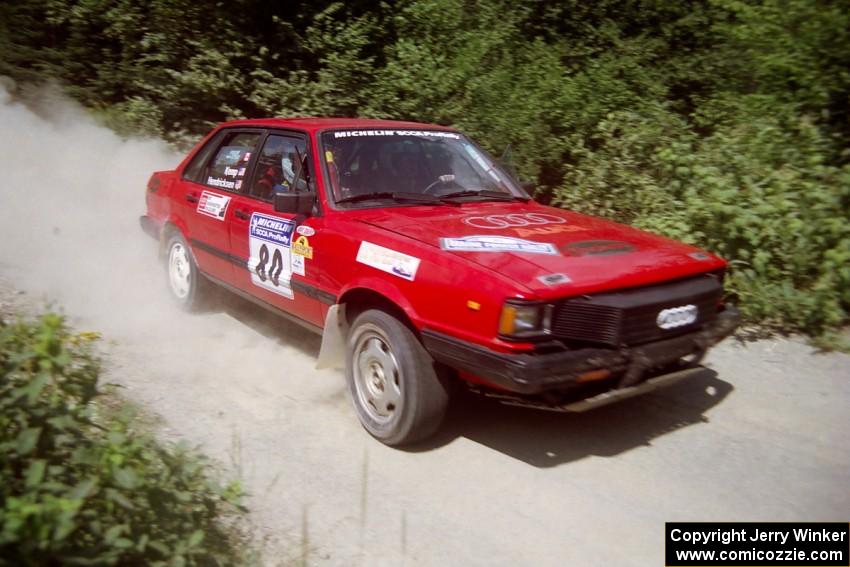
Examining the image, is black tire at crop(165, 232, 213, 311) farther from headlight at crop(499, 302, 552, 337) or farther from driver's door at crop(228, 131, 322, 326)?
headlight at crop(499, 302, 552, 337)

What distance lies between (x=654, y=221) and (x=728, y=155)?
2.56 feet

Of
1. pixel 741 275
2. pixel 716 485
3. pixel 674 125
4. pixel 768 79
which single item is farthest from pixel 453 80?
pixel 716 485

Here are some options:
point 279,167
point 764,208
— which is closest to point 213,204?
point 279,167

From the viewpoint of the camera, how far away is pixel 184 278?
6.39 m

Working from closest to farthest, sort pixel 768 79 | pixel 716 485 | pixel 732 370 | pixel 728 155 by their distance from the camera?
1. pixel 716 485
2. pixel 732 370
3. pixel 728 155
4. pixel 768 79

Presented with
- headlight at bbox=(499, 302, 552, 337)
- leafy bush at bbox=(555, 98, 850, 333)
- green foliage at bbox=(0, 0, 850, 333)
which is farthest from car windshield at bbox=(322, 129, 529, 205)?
green foliage at bbox=(0, 0, 850, 333)

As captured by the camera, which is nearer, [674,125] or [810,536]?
[810,536]

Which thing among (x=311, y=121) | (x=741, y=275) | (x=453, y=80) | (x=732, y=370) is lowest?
(x=732, y=370)

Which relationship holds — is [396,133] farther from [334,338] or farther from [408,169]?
[334,338]

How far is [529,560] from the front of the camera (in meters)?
3.07

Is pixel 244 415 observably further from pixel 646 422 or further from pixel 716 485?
pixel 716 485

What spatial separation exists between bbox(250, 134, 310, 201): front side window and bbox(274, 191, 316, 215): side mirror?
300 mm

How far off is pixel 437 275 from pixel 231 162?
2703 mm

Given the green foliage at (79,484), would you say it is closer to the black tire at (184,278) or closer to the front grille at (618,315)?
the front grille at (618,315)
